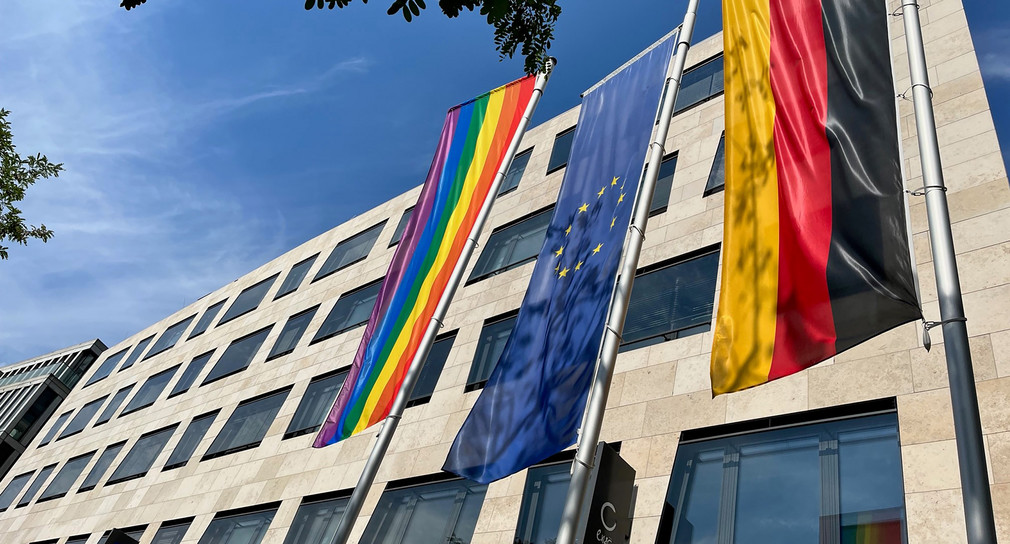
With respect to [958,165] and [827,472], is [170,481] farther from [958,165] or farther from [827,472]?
[958,165]

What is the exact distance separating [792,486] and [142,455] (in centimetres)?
2555

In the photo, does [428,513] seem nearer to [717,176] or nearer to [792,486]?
[792,486]

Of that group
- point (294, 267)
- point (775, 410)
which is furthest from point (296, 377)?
point (775, 410)

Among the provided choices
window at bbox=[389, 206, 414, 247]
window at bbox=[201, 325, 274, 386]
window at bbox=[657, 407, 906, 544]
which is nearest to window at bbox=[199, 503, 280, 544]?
window at bbox=[201, 325, 274, 386]

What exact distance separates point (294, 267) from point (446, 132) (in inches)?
758

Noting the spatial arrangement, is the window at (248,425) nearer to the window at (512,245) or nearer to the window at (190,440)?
the window at (190,440)

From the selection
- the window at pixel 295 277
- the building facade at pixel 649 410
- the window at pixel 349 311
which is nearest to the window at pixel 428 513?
the building facade at pixel 649 410

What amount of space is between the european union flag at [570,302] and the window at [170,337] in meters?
31.8

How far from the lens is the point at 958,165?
1165 cm

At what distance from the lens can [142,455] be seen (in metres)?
27.8

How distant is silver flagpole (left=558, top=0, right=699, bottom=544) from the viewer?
730 centimetres

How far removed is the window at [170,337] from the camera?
37.5 meters

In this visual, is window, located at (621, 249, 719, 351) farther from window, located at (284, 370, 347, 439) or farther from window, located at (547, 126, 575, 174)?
window, located at (284, 370, 347, 439)

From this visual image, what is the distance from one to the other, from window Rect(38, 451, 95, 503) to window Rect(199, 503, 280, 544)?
15.0 metres
